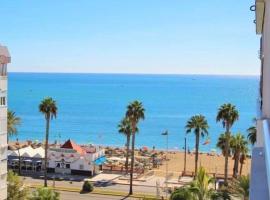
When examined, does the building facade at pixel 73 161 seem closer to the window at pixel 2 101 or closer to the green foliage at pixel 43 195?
the window at pixel 2 101

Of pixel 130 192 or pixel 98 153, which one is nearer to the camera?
pixel 130 192

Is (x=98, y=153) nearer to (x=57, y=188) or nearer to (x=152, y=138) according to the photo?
(x=57, y=188)

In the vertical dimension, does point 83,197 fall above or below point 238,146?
below

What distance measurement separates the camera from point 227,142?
49.5 m

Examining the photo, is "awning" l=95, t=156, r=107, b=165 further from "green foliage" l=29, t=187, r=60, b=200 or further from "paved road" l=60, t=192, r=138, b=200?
"green foliage" l=29, t=187, r=60, b=200

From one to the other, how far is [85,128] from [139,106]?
10393 cm

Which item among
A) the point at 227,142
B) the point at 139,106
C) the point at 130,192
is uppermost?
the point at 139,106

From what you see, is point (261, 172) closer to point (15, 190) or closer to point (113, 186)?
point (15, 190)

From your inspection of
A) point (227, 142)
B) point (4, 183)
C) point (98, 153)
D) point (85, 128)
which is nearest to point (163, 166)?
point (98, 153)

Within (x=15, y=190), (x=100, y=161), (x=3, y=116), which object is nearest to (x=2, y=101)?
(x=3, y=116)

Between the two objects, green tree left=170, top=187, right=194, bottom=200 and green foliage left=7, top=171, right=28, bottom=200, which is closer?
green tree left=170, top=187, right=194, bottom=200

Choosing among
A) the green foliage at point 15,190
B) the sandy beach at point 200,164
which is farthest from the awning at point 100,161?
the green foliage at point 15,190

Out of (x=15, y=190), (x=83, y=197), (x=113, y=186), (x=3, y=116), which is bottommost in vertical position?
(x=83, y=197)

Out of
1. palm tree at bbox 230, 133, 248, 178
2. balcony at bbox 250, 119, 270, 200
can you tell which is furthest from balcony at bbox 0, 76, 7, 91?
balcony at bbox 250, 119, 270, 200
